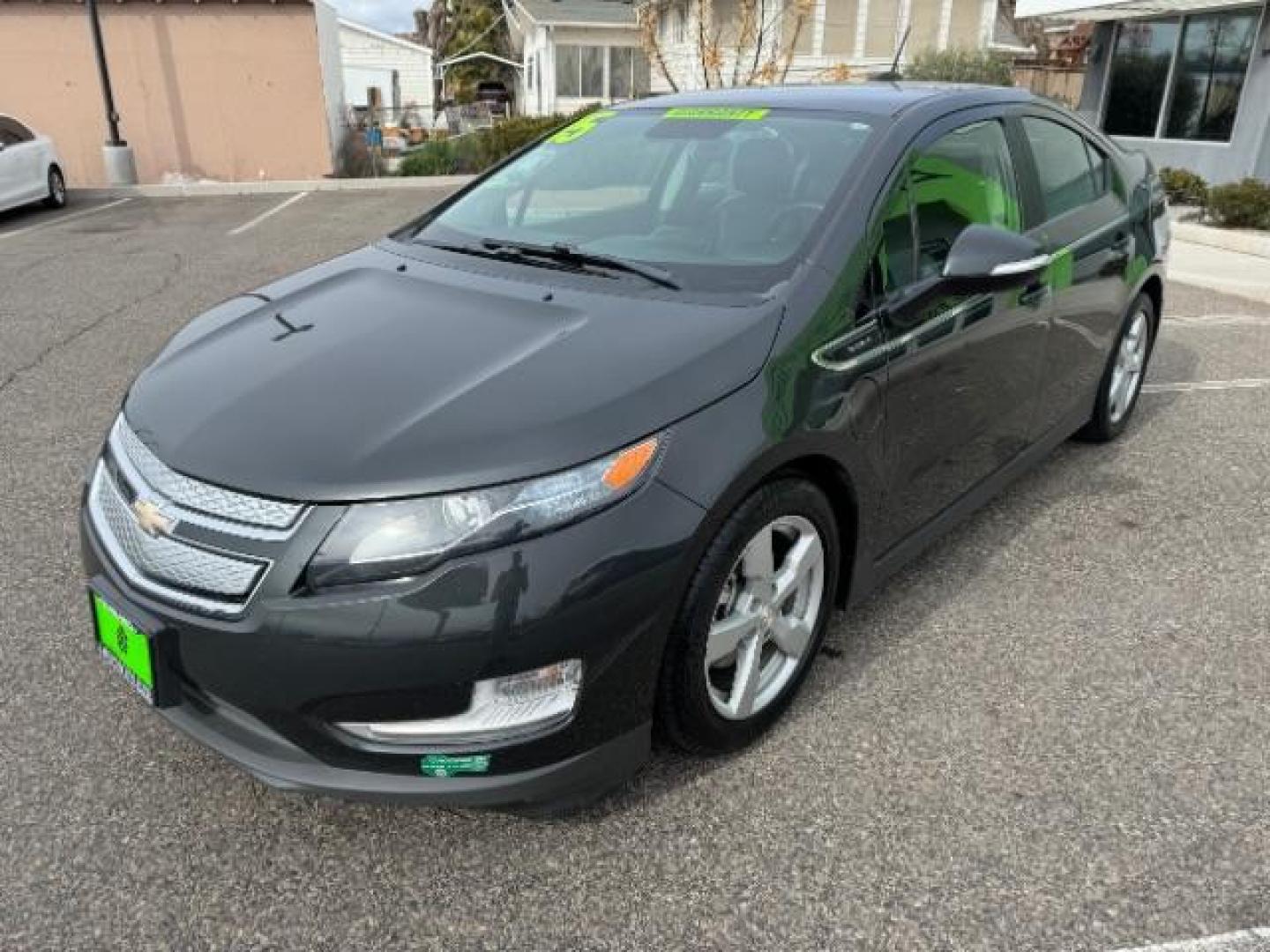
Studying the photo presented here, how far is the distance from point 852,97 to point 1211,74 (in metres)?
13.7

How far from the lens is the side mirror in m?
2.79

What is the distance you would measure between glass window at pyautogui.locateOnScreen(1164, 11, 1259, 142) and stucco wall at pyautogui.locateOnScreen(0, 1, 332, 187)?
46.4 ft

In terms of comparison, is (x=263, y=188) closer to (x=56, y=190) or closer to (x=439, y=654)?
(x=56, y=190)

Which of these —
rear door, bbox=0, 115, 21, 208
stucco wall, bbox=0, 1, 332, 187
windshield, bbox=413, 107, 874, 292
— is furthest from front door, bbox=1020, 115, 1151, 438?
stucco wall, bbox=0, 1, 332, 187

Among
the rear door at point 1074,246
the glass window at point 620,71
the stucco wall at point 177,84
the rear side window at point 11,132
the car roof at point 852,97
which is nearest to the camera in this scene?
the car roof at point 852,97

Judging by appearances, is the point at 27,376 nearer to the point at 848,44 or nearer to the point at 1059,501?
the point at 1059,501

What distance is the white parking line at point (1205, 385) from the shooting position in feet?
18.2

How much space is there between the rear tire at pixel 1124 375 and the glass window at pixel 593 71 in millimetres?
26984

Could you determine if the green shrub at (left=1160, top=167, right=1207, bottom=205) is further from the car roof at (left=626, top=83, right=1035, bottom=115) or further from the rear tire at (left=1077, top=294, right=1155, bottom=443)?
the car roof at (left=626, top=83, right=1035, bottom=115)

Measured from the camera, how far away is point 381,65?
38.1 m

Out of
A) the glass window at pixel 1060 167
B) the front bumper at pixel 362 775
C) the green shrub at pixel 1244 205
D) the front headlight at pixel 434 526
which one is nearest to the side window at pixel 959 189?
the glass window at pixel 1060 167

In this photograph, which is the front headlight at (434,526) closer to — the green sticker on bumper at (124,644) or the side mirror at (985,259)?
the green sticker on bumper at (124,644)

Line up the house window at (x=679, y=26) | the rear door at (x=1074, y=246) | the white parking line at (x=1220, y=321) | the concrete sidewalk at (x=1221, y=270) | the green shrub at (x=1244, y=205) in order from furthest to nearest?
the house window at (x=679, y=26)
the green shrub at (x=1244, y=205)
the concrete sidewalk at (x=1221, y=270)
the white parking line at (x=1220, y=321)
the rear door at (x=1074, y=246)

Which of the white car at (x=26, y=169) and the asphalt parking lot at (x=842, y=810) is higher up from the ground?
the white car at (x=26, y=169)
